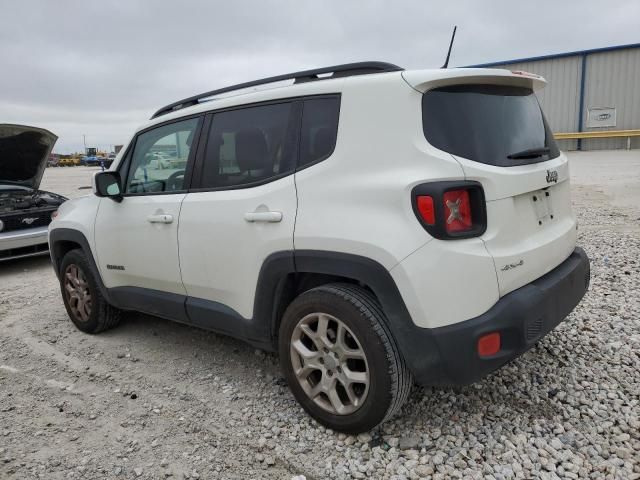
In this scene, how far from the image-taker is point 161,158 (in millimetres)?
3697

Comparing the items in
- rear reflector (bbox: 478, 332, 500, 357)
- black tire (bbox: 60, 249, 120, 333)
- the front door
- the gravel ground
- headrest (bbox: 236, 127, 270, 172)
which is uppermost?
headrest (bbox: 236, 127, 270, 172)

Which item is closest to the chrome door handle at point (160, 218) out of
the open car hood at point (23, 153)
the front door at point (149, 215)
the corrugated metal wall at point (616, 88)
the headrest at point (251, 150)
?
the front door at point (149, 215)

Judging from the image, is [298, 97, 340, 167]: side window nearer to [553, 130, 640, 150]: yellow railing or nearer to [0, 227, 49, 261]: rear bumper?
[0, 227, 49, 261]: rear bumper

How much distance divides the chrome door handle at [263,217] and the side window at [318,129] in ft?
1.01

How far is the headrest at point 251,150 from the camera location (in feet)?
9.68

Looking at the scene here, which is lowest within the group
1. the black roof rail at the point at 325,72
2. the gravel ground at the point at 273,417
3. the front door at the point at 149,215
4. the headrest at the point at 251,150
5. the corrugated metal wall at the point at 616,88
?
the gravel ground at the point at 273,417


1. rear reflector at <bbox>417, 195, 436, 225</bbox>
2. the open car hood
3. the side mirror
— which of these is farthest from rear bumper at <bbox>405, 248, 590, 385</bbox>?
the open car hood

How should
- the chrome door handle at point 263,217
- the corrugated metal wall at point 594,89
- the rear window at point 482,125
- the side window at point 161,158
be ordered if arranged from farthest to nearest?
the corrugated metal wall at point 594,89, the side window at point 161,158, the chrome door handle at point 263,217, the rear window at point 482,125

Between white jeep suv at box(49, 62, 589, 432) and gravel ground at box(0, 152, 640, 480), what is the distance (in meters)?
0.29

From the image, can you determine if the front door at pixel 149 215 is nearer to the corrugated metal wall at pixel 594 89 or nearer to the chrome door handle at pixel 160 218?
the chrome door handle at pixel 160 218

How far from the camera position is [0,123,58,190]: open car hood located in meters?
7.22

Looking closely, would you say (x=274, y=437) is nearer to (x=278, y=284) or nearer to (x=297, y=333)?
(x=297, y=333)

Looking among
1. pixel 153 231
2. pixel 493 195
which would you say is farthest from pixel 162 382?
pixel 493 195

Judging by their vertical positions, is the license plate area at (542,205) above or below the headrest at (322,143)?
below
